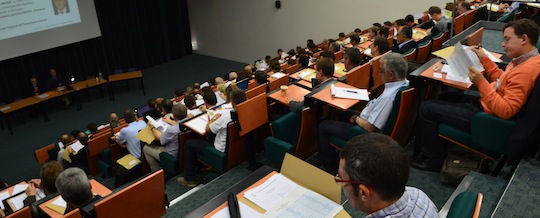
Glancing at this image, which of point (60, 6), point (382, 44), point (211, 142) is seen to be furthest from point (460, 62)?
point (60, 6)

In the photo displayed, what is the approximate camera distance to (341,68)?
5.19 m

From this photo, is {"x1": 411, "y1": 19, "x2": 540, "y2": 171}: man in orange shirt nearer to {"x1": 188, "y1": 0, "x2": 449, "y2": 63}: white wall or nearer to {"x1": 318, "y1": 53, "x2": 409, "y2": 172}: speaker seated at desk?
{"x1": 318, "y1": 53, "x2": 409, "y2": 172}: speaker seated at desk

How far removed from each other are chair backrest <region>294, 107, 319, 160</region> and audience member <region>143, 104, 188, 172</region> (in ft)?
4.99

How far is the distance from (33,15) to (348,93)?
8526 mm

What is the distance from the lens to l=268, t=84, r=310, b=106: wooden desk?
157 inches

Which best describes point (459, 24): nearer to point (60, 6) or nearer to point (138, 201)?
point (138, 201)

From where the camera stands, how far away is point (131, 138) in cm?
538

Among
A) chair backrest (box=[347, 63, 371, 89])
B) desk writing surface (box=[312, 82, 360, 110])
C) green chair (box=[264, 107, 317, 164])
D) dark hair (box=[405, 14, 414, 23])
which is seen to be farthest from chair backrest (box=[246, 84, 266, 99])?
dark hair (box=[405, 14, 414, 23])

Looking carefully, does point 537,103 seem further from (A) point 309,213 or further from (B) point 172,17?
(B) point 172,17

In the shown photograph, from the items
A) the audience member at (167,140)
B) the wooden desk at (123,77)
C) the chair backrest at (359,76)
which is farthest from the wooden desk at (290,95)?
the wooden desk at (123,77)

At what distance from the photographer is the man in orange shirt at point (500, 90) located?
2.58m

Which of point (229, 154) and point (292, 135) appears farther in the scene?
point (229, 154)

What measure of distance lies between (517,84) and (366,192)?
183cm

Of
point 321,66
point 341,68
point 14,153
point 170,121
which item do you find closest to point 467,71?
point 321,66
